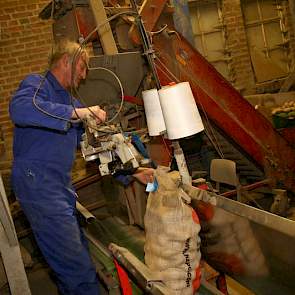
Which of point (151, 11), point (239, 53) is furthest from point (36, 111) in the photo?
point (239, 53)

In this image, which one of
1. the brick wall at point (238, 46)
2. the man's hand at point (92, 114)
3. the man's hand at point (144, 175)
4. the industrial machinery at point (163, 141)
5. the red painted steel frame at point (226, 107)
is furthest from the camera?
the brick wall at point (238, 46)

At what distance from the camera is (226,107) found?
9.96 ft

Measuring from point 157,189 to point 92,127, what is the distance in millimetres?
428

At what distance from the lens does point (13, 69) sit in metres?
4.55

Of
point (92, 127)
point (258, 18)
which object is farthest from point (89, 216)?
point (258, 18)

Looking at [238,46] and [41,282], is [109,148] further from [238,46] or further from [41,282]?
[238,46]

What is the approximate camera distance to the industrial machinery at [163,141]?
5.19ft

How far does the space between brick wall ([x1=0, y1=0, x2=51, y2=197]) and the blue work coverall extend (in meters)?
2.52

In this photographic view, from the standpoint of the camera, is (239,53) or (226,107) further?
(239,53)

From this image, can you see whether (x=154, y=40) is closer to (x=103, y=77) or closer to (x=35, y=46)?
(x=103, y=77)

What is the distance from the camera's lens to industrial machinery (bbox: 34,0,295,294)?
1.58 metres

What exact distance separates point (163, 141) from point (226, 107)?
700mm

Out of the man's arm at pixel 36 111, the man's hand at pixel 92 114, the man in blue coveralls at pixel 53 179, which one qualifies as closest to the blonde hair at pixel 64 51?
the man in blue coveralls at pixel 53 179

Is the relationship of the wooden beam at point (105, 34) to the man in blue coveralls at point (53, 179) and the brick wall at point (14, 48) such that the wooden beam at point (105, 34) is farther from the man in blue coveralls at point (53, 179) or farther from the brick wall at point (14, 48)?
the brick wall at point (14, 48)
